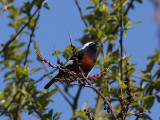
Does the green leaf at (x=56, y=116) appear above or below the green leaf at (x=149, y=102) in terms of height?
below

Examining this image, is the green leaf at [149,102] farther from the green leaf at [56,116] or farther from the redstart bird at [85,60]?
the green leaf at [56,116]

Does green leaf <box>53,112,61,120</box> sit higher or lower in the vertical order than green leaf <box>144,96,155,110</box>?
lower

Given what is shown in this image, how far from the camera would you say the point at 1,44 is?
6.12 m

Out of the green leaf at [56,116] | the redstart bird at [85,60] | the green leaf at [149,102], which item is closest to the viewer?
the green leaf at [56,116]

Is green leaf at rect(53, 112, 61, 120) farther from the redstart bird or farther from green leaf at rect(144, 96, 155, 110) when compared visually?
green leaf at rect(144, 96, 155, 110)

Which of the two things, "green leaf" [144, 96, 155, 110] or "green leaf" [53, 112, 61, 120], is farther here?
"green leaf" [144, 96, 155, 110]

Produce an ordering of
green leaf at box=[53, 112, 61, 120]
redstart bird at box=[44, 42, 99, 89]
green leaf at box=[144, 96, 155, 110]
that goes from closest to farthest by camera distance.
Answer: green leaf at box=[53, 112, 61, 120]
green leaf at box=[144, 96, 155, 110]
redstart bird at box=[44, 42, 99, 89]

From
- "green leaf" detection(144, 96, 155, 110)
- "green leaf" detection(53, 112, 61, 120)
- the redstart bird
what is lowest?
"green leaf" detection(53, 112, 61, 120)

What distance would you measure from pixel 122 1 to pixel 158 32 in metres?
3.90

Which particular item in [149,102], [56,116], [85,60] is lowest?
[56,116]

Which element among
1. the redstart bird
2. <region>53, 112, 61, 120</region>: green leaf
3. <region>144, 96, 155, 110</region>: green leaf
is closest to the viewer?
<region>53, 112, 61, 120</region>: green leaf

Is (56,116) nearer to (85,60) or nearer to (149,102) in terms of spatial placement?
(85,60)

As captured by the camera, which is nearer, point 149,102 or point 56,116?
point 56,116

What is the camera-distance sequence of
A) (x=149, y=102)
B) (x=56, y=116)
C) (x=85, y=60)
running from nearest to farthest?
(x=56, y=116) < (x=149, y=102) < (x=85, y=60)
